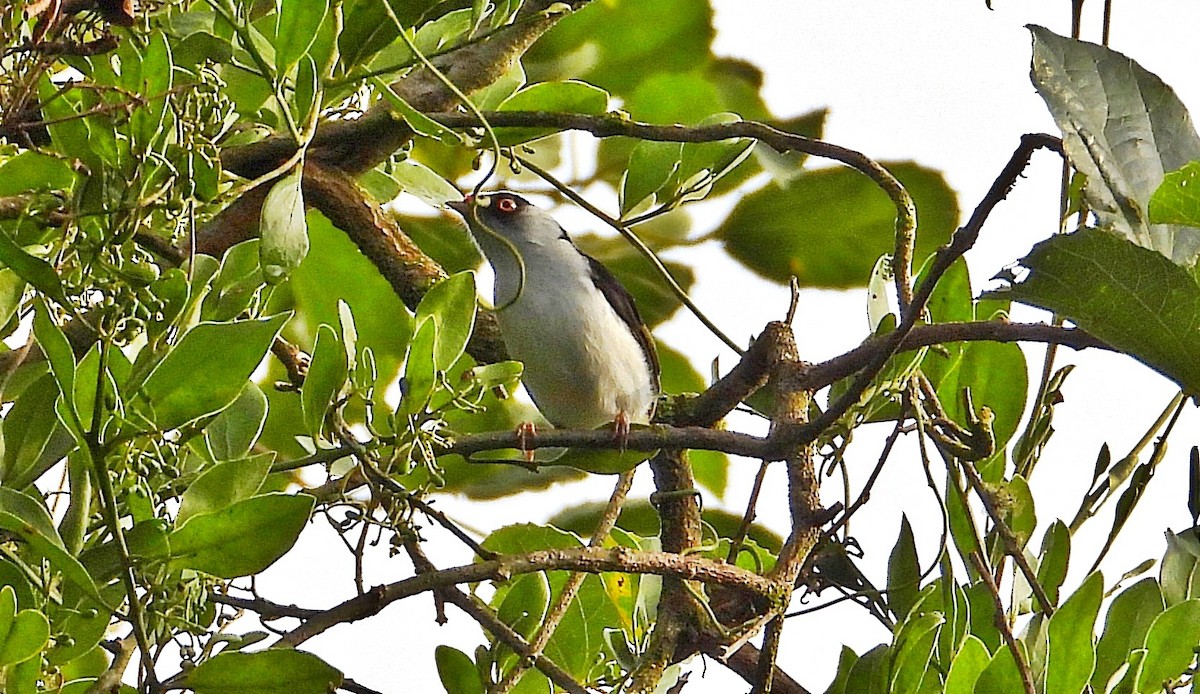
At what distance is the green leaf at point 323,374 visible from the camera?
0.58m

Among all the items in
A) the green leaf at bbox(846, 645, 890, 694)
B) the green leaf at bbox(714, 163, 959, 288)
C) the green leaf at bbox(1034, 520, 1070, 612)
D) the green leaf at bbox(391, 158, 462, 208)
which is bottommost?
the green leaf at bbox(846, 645, 890, 694)

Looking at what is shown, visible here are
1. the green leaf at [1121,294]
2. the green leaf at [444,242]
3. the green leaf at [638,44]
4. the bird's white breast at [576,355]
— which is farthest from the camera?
the bird's white breast at [576,355]

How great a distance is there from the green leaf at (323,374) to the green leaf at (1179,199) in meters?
0.35

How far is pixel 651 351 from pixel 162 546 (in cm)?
110

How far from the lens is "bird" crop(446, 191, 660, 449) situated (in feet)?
4.97

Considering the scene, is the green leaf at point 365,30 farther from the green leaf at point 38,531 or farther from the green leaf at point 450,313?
the green leaf at point 38,531

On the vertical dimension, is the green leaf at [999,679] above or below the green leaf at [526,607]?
below

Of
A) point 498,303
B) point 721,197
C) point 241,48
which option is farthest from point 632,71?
point 498,303

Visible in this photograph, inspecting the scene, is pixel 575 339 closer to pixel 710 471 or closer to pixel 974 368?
pixel 710 471

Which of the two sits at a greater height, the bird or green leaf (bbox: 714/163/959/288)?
the bird

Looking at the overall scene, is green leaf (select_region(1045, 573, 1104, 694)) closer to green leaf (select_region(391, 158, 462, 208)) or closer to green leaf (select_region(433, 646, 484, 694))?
green leaf (select_region(433, 646, 484, 694))

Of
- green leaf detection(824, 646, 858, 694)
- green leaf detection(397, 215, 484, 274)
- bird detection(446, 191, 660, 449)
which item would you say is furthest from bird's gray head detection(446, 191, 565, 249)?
green leaf detection(824, 646, 858, 694)

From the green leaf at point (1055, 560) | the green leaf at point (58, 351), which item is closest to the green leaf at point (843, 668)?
the green leaf at point (1055, 560)

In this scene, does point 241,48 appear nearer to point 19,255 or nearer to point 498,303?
point 19,255
